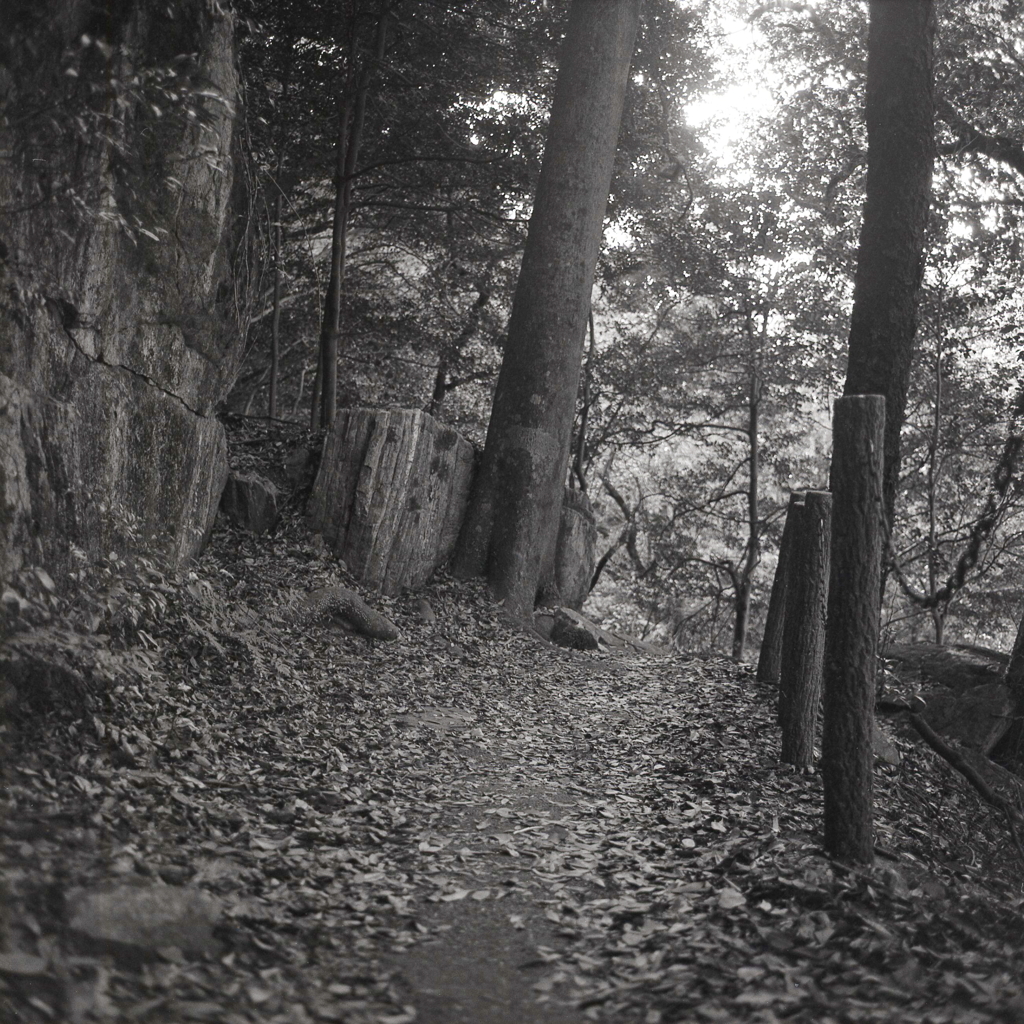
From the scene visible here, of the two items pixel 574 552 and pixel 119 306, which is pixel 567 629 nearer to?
pixel 574 552

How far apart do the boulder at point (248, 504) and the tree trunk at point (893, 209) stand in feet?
19.0

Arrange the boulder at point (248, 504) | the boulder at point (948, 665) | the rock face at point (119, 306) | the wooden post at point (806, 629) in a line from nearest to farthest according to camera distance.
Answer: the rock face at point (119, 306) < the wooden post at point (806, 629) < the boulder at point (248, 504) < the boulder at point (948, 665)

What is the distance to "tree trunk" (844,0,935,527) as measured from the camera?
7199 mm

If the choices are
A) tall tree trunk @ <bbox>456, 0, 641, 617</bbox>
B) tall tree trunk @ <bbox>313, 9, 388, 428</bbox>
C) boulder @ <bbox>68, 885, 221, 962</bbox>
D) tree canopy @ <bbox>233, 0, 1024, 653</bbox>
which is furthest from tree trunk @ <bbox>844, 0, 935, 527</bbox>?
tall tree trunk @ <bbox>313, 9, 388, 428</bbox>

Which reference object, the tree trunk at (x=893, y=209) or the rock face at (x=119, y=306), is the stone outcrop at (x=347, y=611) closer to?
the rock face at (x=119, y=306)

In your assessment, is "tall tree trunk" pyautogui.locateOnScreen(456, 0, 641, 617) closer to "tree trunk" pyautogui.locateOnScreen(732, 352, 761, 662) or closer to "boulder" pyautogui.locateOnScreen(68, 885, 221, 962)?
"tree trunk" pyautogui.locateOnScreen(732, 352, 761, 662)

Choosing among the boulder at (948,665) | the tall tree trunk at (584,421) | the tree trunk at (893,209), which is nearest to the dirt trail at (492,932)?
the tree trunk at (893,209)

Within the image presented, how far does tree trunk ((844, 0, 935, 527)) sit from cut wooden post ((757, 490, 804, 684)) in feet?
3.30

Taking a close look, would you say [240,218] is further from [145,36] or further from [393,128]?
[393,128]

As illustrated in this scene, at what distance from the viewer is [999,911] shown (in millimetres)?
4480

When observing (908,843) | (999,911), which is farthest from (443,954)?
(908,843)

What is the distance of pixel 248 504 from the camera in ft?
30.6

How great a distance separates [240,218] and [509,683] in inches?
200

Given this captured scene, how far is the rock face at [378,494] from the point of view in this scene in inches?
383
